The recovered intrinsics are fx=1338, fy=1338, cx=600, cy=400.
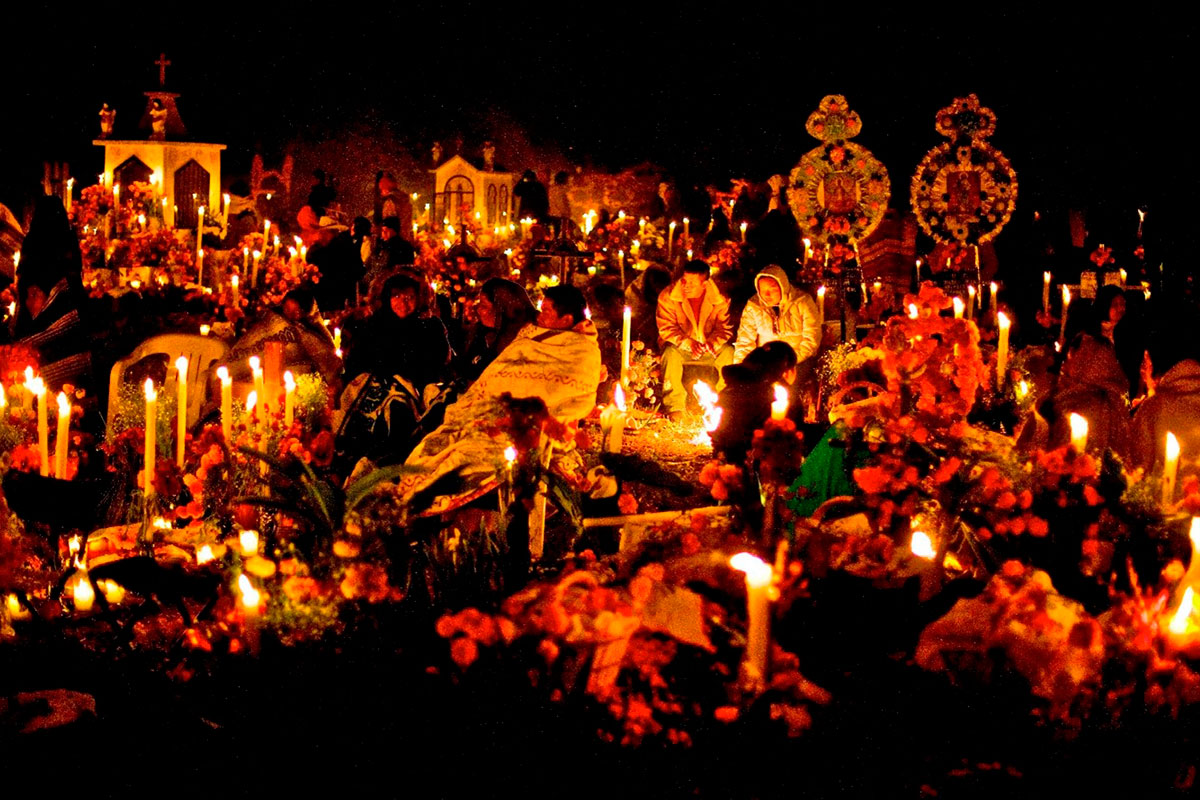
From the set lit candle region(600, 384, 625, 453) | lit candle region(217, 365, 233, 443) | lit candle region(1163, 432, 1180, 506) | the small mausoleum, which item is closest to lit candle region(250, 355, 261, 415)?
lit candle region(217, 365, 233, 443)

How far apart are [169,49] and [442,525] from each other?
686 inches

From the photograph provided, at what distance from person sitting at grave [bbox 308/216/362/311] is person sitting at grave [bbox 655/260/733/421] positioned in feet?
10.3

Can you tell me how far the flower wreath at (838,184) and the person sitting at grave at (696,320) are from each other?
8.10 feet

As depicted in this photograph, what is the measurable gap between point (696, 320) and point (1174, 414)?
137 inches

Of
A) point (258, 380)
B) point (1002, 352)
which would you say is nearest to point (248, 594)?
point (258, 380)

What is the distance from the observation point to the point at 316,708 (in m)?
3.42

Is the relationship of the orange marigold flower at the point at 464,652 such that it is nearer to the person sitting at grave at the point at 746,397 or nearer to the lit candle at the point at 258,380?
the lit candle at the point at 258,380

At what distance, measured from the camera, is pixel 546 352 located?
598 cm

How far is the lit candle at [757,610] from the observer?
8.86 feet

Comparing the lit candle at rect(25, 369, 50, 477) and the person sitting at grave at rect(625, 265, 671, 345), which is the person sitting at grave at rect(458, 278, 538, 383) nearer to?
the person sitting at grave at rect(625, 265, 671, 345)

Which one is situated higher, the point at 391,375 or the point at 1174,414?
the point at 391,375

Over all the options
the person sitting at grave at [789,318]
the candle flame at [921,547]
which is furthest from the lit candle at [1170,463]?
the person sitting at grave at [789,318]

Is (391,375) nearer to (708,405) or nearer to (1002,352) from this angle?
(708,405)

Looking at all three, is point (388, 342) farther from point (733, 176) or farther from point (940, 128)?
point (733, 176)
